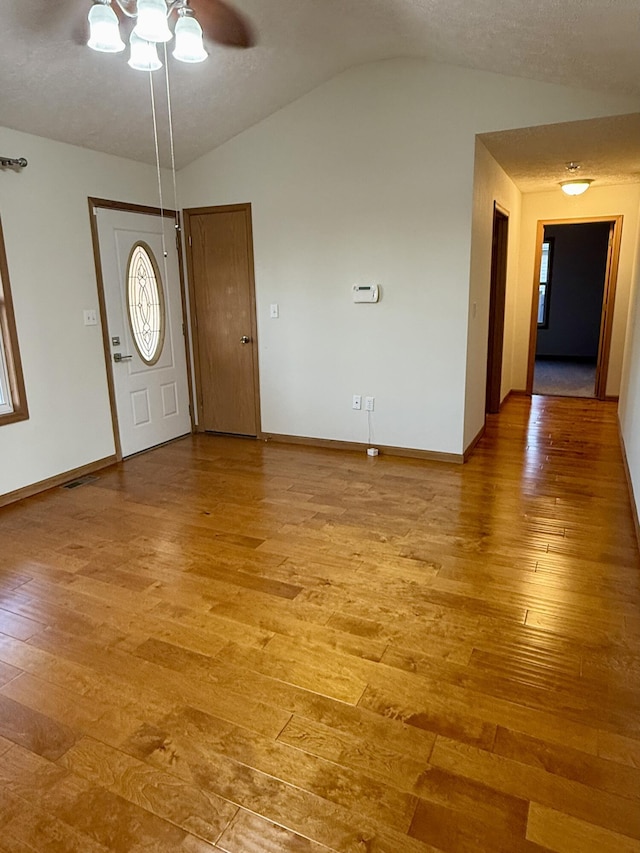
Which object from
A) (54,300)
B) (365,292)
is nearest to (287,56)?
(365,292)

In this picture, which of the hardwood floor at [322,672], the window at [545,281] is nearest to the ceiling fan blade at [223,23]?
the hardwood floor at [322,672]

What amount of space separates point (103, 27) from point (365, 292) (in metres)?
2.52

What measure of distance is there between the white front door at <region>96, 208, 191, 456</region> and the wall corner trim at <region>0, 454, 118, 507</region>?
26 centimetres

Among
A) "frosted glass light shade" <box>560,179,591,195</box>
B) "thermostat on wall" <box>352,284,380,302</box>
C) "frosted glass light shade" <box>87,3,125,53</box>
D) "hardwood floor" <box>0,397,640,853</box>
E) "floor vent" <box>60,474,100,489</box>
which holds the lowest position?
"hardwood floor" <box>0,397,640,853</box>

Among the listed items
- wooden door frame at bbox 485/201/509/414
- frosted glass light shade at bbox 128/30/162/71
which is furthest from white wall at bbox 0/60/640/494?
wooden door frame at bbox 485/201/509/414

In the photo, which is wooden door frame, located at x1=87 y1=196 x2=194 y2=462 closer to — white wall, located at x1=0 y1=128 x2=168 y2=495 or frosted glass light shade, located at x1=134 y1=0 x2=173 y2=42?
white wall, located at x1=0 y1=128 x2=168 y2=495

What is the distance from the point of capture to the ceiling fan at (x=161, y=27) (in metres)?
2.57

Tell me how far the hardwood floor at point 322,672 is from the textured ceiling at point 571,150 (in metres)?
2.48

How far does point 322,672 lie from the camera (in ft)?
6.91

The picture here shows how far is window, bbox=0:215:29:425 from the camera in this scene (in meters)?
3.66

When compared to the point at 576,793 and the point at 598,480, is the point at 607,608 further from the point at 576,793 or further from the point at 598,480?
the point at 598,480

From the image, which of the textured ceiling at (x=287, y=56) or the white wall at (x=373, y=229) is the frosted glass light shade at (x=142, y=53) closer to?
the textured ceiling at (x=287, y=56)

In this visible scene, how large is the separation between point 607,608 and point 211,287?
4.16 metres

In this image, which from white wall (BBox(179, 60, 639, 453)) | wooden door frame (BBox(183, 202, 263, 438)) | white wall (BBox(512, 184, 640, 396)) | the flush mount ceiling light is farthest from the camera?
white wall (BBox(512, 184, 640, 396))
